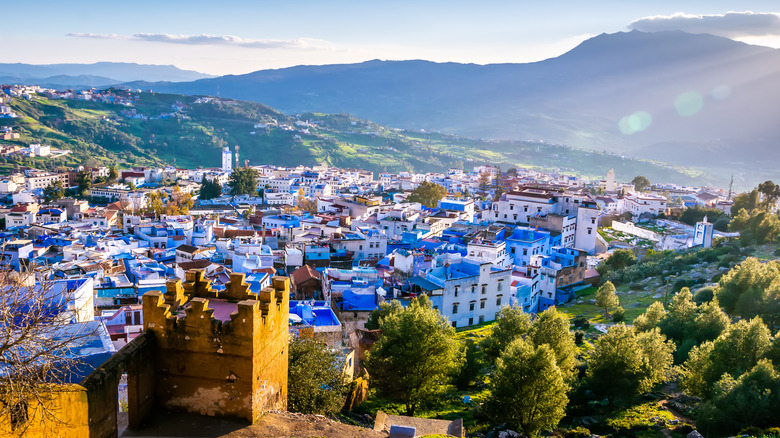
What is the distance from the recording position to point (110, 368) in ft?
25.3

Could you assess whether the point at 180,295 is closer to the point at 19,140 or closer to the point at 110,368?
the point at 110,368

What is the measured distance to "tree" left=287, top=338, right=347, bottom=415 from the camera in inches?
538

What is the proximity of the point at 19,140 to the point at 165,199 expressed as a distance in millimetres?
62818

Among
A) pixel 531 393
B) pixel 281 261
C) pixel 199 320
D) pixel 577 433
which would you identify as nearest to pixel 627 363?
pixel 577 433

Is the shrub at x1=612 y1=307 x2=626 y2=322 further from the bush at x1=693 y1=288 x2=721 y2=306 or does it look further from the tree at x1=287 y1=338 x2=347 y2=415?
the tree at x1=287 y1=338 x2=347 y2=415

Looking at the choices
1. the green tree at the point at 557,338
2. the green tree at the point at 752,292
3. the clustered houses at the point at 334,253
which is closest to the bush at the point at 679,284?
the clustered houses at the point at 334,253

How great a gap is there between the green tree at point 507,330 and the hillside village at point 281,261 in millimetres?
2518

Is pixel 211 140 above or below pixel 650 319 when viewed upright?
above

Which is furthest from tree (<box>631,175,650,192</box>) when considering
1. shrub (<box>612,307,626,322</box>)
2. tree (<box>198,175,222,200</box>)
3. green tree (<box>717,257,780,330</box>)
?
green tree (<box>717,257,780,330</box>)

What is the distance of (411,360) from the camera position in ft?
63.4

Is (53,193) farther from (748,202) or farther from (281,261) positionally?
(748,202)

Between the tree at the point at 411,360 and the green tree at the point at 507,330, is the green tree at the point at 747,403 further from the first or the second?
the tree at the point at 411,360

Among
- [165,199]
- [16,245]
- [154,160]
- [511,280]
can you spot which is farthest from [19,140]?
[511,280]

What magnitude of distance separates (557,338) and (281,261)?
23693 millimetres
